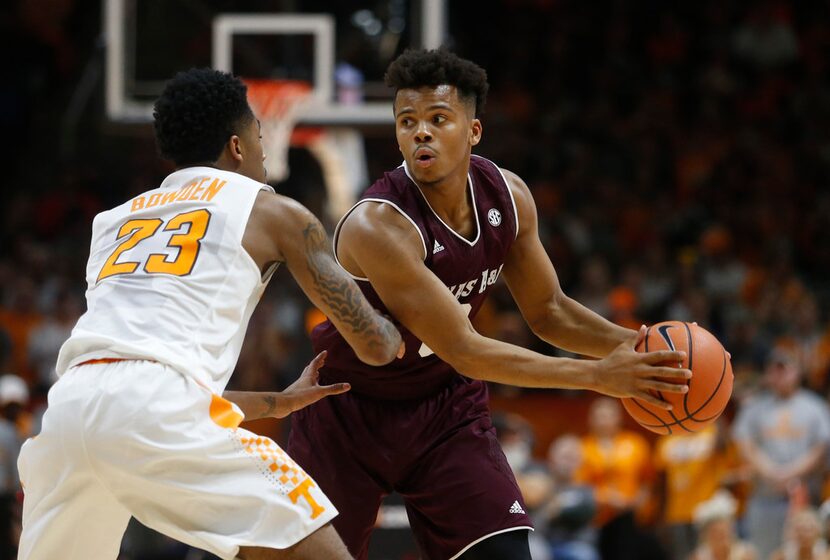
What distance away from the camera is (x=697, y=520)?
841 cm

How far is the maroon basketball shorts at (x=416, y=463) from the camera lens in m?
4.50

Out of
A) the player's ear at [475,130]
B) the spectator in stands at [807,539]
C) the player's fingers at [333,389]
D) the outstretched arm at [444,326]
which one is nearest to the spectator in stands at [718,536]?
the spectator in stands at [807,539]

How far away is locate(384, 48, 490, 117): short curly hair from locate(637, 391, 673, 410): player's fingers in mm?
1357

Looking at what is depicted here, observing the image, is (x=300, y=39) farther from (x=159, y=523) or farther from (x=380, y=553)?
(x=159, y=523)

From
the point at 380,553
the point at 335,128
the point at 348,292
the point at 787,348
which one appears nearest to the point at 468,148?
the point at 348,292

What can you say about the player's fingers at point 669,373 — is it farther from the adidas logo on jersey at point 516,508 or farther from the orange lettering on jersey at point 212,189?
the orange lettering on jersey at point 212,189

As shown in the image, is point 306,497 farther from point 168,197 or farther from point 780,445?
point 780,445

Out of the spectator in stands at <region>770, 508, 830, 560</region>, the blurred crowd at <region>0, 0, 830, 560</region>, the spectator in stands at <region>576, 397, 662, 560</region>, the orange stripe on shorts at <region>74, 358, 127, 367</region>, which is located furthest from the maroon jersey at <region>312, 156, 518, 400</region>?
the spectator in stands at <region>576, 397, 662, 560</region>

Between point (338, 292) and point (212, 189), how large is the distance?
494 mm

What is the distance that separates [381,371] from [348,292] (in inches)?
32.5

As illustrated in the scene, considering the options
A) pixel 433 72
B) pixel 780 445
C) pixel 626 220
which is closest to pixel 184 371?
→ pixel 433 72

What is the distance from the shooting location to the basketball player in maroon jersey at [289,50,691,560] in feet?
14.4

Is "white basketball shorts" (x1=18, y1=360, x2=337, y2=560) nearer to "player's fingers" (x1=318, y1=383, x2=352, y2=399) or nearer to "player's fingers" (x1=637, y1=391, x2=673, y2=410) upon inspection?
"player's fingers" (x1=318, y1=383, x2=352, y2=399)

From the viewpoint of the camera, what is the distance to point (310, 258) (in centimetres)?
378
